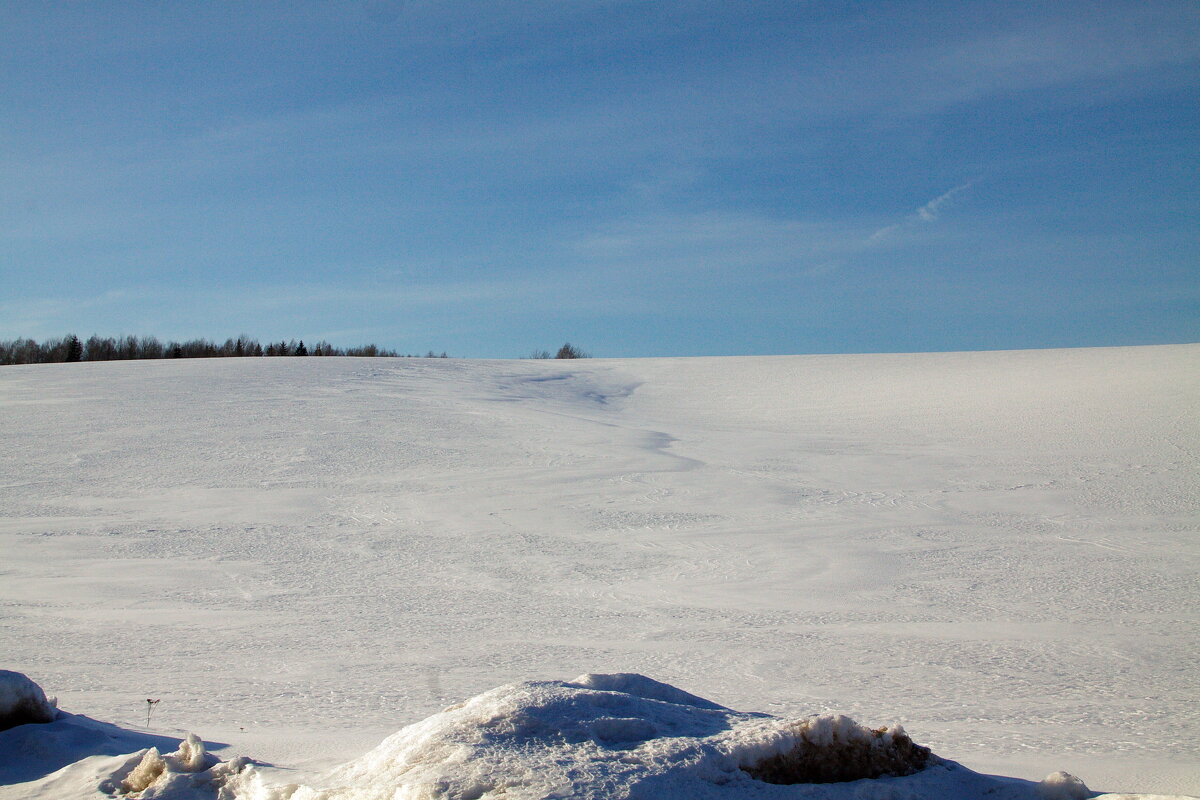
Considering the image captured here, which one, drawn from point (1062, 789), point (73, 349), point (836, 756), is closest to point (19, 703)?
point (836, 756)

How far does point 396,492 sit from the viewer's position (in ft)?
23.8

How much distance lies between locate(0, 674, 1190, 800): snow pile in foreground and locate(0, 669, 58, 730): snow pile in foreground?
351 mm

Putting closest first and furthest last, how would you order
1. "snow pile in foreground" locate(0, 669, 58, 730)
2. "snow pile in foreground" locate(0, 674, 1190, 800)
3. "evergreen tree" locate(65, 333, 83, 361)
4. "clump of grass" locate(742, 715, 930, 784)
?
"snow pile in foreground" locate(0, 674, 1190, 800)
"clump of grass" locate(742, 715, 930, 784)
"snow pile in foreground" locate(0, 669, 58, 730)
"evergreen tree" locate(65, 333, 83, 361)

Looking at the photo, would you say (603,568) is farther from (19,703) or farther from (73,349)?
(73,349)

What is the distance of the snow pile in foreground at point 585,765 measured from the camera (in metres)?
1.82

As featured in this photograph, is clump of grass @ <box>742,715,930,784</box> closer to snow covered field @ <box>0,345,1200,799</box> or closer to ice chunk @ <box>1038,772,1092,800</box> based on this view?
ice chunk @ <box>1038,772,1092,800</box>

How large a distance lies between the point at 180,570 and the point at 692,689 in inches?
136

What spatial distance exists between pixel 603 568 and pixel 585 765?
3.55 m

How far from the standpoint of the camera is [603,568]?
5.41 m

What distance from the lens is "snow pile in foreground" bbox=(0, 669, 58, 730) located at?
2436 mm

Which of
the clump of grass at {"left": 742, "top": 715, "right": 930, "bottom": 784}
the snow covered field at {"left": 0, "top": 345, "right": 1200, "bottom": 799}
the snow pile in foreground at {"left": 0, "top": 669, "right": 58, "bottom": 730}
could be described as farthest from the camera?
the snow covered field at {"left": 0, "top": 345, "right": 1200, "bottom": 799}

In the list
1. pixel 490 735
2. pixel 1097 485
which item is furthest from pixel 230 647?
pixel 1097 485

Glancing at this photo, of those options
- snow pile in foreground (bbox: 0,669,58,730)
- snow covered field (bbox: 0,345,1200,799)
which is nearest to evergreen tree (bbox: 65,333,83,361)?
snow covered field (bbox: 0,345,1200,799)

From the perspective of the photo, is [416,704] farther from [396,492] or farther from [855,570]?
[396,492]
